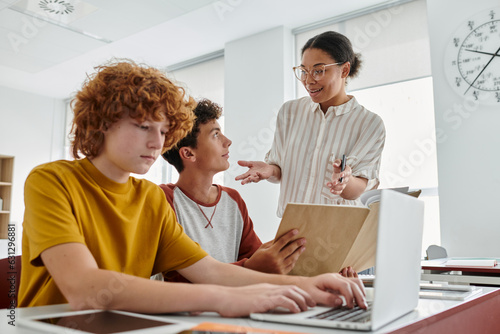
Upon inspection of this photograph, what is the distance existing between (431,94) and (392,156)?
0.54 meters

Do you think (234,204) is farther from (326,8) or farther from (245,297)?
(326,8)

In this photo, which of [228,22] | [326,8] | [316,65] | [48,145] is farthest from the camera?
[48,145]

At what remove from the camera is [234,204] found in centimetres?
157

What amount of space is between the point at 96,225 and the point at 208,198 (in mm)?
594

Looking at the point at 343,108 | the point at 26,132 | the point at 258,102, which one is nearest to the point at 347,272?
the point at 343,108

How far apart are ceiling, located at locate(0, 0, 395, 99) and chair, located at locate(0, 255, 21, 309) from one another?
104 inches

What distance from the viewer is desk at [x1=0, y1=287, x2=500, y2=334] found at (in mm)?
635

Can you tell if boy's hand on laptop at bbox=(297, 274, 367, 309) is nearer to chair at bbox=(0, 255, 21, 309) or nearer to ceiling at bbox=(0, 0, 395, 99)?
chair at bbox=(0, 255, 21, 309)

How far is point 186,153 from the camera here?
1.58m

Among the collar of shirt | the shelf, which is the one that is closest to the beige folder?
the collar of shirt

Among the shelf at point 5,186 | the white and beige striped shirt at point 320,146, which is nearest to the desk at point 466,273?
the white and beige striped shirt at point 320,146

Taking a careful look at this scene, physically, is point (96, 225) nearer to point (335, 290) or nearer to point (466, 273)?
point (335, 290)

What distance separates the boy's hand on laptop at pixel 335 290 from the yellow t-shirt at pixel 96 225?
34cm

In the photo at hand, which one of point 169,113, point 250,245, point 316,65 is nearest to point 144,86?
point 169,113
